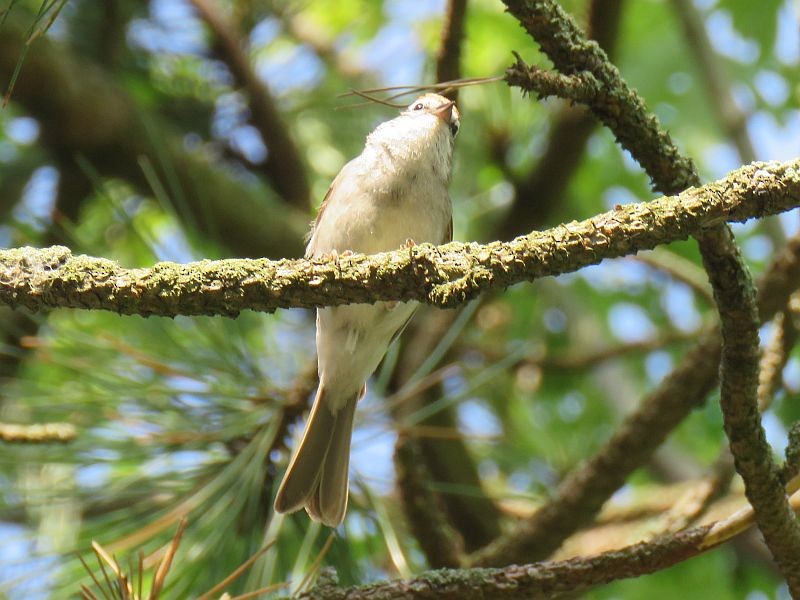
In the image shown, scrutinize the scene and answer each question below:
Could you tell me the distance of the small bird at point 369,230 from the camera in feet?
10.6

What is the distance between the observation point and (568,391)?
5.55 meters

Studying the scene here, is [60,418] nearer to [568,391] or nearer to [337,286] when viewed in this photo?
[337,286]

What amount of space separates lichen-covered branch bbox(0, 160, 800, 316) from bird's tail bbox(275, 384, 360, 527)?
1.10m

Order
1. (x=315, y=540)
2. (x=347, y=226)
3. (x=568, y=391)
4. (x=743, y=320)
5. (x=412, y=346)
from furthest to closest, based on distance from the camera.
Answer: (x=568, y=391)
(x=412, y=346)
(x=347, y=226)
(x=315, y=540)
(x=743, y=320)

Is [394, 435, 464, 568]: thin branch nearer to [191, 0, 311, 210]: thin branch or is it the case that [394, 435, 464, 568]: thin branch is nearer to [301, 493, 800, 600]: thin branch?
[301, 493, 800, 600]: thin branch

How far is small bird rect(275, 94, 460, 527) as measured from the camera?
3236 mm

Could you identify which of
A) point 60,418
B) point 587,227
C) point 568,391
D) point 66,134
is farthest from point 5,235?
point 587,227

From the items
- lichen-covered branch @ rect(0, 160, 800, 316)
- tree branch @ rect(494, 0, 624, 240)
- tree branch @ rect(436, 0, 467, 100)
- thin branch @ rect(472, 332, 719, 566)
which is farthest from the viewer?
tree branch @ rect(494, 0, 624, 240)

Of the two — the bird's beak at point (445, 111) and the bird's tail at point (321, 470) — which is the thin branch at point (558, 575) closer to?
the bird's tail at point (321, 470)

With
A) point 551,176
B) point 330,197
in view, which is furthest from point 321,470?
point 551,176

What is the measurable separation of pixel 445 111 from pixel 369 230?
0.68 m

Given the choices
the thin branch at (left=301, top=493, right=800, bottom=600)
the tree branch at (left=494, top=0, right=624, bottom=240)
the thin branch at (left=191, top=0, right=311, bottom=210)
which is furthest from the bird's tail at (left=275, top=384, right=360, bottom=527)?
the thin branch at (left=191, top=0, right=311, bottom=210)

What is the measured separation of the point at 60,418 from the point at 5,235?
172cm

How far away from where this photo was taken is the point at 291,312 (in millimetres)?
5242
